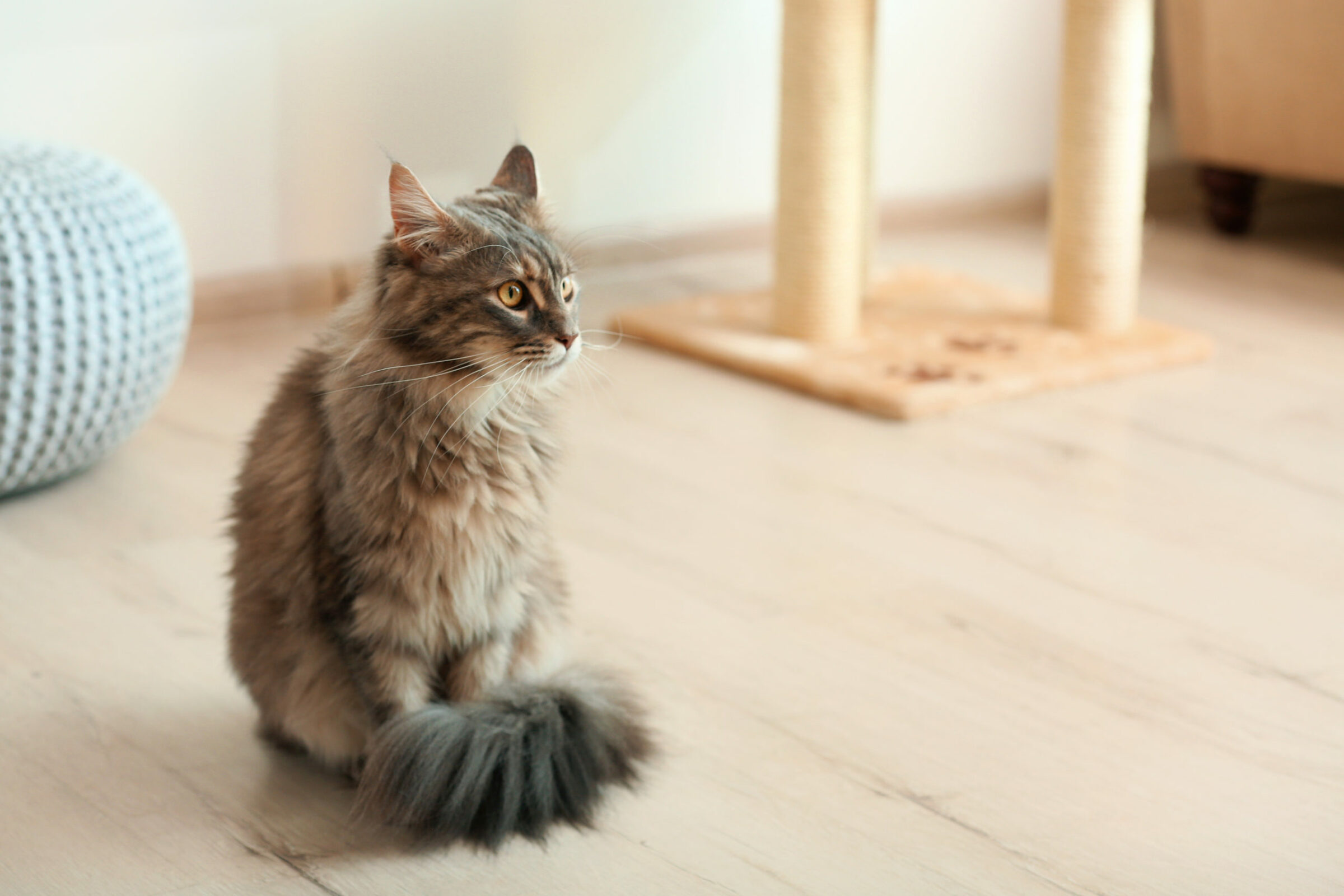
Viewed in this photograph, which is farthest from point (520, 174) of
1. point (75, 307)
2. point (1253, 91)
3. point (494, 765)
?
point (1253, 91)

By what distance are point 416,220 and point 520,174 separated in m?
0.16

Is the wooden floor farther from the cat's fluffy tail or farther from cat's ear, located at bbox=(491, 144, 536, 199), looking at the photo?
cat's ear, located at bbox=(491, 144, 536, 199)

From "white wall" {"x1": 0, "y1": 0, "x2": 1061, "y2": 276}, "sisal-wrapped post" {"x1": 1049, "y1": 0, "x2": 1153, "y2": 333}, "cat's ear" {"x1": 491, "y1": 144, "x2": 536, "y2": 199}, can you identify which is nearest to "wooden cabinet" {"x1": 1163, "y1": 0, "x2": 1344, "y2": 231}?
"white wall" {"x1": 0, "y1": 0, "x2": 1061, "y2": 276}

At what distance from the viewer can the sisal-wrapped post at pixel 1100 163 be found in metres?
2.35

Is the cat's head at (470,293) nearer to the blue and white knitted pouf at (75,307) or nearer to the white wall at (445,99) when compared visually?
the blue and white knitted pouf at (75,307)

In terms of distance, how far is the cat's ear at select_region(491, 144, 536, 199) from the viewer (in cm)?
125

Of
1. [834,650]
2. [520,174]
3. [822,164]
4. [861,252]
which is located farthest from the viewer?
[861,252]

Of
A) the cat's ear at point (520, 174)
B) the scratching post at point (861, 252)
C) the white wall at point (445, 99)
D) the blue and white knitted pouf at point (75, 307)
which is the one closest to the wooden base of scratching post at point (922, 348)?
the scratching post at point (861, 252)

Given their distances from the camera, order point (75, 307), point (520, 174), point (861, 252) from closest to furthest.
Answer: point (520, 174) → point (75, 307) → point (861, 252)

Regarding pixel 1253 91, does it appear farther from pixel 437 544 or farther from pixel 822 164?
pixel 437 544

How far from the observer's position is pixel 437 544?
117 centimetres

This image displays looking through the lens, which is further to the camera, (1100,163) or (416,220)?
(1100,163)

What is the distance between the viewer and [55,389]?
178 centimetres

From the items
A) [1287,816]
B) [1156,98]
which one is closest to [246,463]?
[1287,816]
